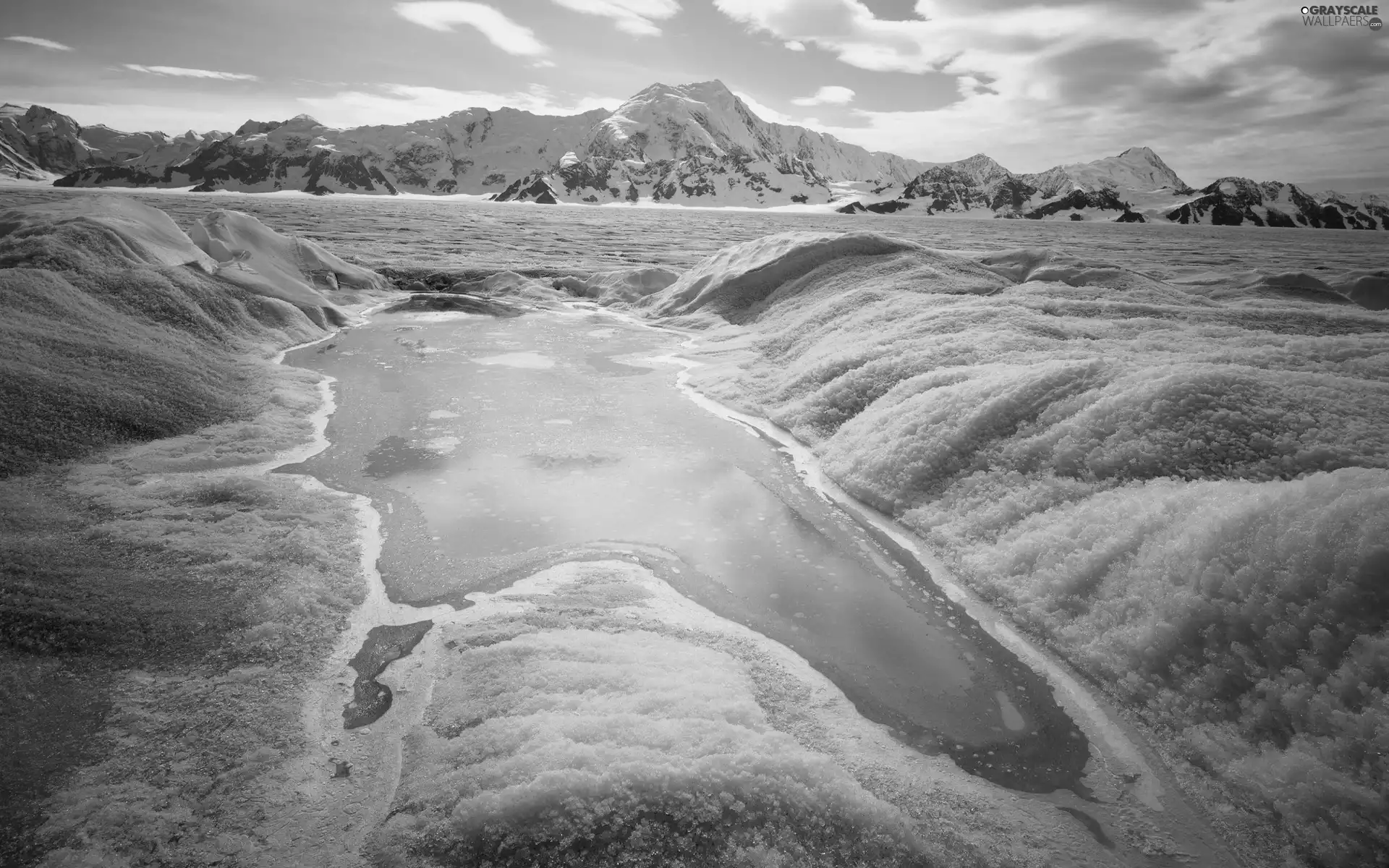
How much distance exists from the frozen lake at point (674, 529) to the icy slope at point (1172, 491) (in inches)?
24.8

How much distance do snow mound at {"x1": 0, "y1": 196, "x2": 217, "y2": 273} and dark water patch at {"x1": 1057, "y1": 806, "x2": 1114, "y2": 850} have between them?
46.0 feet

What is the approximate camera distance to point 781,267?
15.6m

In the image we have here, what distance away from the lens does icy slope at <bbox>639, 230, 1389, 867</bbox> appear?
3154 millimetres

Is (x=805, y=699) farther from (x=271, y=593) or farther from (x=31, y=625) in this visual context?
(x=31, y=625)

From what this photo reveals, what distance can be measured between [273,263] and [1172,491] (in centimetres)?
1869

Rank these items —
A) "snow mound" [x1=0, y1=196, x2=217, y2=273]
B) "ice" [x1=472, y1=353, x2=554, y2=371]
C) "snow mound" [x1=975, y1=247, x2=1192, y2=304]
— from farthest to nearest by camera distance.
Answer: "snow mound" [x1=975, y1=247, x2=1192, y2=304], "snow mound" [x1=0, y1=196, x2=217, y2=273], "ice" [x1=472, y1=353, x2=554, y2=371]

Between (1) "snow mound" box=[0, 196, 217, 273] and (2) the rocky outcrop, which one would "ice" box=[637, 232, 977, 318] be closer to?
(1) "snow mound" box=[0, 196, 217, 273]

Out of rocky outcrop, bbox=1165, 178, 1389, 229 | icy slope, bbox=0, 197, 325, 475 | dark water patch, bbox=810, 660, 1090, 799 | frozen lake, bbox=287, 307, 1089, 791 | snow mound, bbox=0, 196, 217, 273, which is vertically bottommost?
dark water patch, bbox=810, 660, 1090, 799

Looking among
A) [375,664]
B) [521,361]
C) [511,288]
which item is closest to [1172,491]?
[375,664]

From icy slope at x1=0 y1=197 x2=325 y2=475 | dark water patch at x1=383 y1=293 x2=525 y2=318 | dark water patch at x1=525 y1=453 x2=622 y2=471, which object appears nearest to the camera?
icy slope at x1=0 y1=197 x2=325 y2=475

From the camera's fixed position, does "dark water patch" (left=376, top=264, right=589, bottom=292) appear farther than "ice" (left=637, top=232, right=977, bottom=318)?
Yes

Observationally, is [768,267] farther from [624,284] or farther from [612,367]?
[612,367]

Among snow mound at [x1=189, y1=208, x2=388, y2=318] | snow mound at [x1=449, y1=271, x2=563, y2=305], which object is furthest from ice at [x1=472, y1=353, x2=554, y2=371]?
snow mound at [x1=449, y1=271, x2=563, y2=305]

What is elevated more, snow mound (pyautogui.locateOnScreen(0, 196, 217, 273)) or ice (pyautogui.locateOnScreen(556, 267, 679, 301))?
snow mound (pyautogui.locateOnScreen(0, 196, 217, 273))
